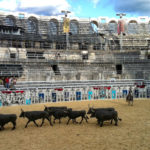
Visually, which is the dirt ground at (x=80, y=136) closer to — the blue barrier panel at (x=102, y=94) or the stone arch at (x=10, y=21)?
the blue barrier panel at (x=102, y=94)

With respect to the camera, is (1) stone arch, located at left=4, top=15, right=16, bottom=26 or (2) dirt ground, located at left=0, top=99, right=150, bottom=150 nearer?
(2) dirt ground, located at left=0, top=99, right=150, bottom=150

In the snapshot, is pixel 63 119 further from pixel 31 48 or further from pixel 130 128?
pixel 31 48

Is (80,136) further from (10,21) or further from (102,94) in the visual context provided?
(10,21)

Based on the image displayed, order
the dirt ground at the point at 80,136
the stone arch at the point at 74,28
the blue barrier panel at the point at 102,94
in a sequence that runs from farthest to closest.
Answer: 1. the stone arch at the point at 74,28
2. the blue barrier panel at the point at 102,94
3. the dirt ground at the point at 80,136

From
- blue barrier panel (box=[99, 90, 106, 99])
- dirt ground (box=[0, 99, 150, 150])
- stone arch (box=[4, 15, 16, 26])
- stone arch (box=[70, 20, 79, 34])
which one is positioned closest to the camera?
dirt ground (box=[0, 99, 150, 150])

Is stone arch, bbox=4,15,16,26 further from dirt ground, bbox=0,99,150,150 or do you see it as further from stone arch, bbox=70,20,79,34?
dirt ground, bbox=0,99,150,150

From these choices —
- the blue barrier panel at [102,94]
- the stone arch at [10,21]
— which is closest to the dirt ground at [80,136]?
the blue barrier panel at [102,94]

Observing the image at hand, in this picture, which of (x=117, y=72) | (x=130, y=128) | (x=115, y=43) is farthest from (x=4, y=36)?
(x=130, y=128)

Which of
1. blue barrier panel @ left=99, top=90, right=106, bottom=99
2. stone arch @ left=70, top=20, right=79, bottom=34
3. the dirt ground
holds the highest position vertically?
stone arch @ left=70, top=20, right=79, bottom=34

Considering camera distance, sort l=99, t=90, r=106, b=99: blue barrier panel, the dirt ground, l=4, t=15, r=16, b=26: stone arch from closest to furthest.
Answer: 1. the dirt ground
2. l=99, t=90, r=106, b=99: blue barrier panel
3. l=4, t=15, r=16, b=26: stone arch

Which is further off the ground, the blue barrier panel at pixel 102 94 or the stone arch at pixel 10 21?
the stone arch at pixel 10 21

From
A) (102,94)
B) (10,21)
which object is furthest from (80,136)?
(10,21)

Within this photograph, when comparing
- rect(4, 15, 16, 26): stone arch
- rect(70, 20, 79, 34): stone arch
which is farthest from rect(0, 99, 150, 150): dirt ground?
rect(70, 20, 79, 34): stone arch

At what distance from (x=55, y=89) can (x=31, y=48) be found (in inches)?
798
